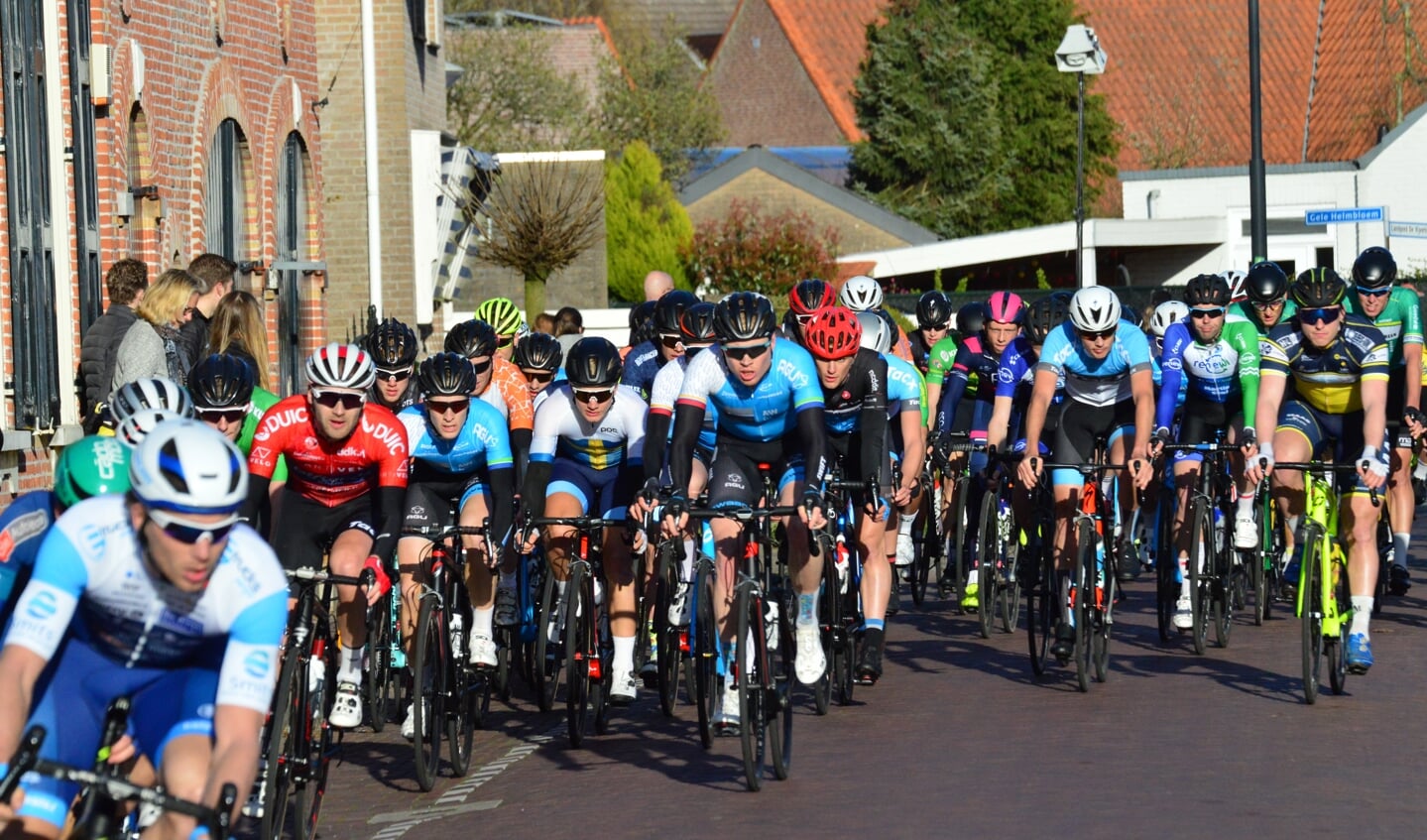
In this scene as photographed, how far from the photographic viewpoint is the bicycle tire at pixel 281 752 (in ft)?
25.9

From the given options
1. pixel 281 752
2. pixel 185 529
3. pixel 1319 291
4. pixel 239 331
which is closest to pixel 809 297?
pixel 1319 291

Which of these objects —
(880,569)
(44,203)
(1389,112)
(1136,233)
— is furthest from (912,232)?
(880,569)

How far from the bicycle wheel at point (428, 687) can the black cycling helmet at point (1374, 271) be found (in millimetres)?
5715

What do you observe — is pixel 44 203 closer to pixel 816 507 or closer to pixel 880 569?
pixel 880 569

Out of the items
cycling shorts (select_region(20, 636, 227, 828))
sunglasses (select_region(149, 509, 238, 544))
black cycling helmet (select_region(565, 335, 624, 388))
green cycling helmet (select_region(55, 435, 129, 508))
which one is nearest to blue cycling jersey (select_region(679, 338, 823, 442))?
black cycling helmet (select_region(565, 335, 624, 388))

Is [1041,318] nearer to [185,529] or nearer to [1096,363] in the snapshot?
[1096,363]

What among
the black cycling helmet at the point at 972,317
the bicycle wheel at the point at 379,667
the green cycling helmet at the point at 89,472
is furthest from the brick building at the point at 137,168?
the green cycling helmet at the point at 89,472

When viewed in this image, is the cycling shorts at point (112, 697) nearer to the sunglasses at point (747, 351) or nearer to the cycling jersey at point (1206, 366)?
the sunglasses at point (747, 351)

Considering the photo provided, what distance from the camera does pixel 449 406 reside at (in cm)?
1080

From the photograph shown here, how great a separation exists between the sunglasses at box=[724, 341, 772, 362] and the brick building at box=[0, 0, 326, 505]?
5.98 metres

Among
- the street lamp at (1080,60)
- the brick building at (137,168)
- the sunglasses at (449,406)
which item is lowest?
the sunglasses at (449,406)

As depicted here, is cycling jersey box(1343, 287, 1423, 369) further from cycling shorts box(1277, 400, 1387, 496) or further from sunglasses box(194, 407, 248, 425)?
sunglasses box(194, 407, 248, 425)

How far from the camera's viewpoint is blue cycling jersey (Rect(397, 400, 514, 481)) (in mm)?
10836

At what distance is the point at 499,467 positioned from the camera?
10641 mm
